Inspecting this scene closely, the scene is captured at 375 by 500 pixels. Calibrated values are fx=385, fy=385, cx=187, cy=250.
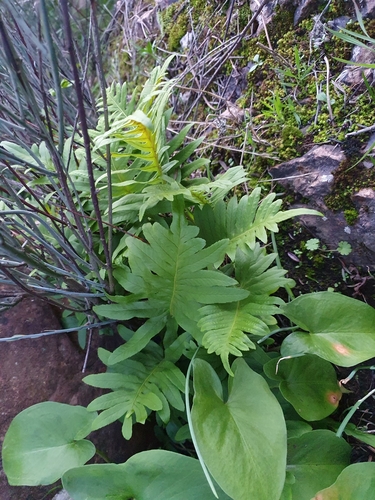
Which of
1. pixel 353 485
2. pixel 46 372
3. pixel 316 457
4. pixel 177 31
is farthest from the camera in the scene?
pixel 177 31

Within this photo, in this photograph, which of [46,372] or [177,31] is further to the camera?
[177,31]

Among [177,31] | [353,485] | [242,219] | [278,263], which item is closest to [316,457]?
[353,485]

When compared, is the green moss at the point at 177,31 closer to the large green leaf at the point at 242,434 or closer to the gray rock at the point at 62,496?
the large green leaf at the point at 242,434

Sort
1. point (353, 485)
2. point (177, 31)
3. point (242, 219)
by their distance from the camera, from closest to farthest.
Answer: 1. point (353, 485)
2. point (242, 219)
3. point (177, 31)

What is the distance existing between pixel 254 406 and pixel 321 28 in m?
1.18

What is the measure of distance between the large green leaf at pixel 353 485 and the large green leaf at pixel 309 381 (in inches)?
6.4

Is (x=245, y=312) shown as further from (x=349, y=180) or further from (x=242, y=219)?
(x=349, y=180)

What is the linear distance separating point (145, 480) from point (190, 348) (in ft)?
1.12

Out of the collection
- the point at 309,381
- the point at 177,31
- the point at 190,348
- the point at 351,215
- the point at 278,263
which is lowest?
the point at 309,381

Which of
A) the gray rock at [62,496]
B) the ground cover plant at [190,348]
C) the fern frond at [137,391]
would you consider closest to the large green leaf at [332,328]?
the ground cover plant at [190,348]

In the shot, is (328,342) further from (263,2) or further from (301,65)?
(263,2)

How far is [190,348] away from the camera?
1096 millimetres

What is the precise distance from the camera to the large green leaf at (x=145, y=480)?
94 cm

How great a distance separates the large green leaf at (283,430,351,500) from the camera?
98cm
